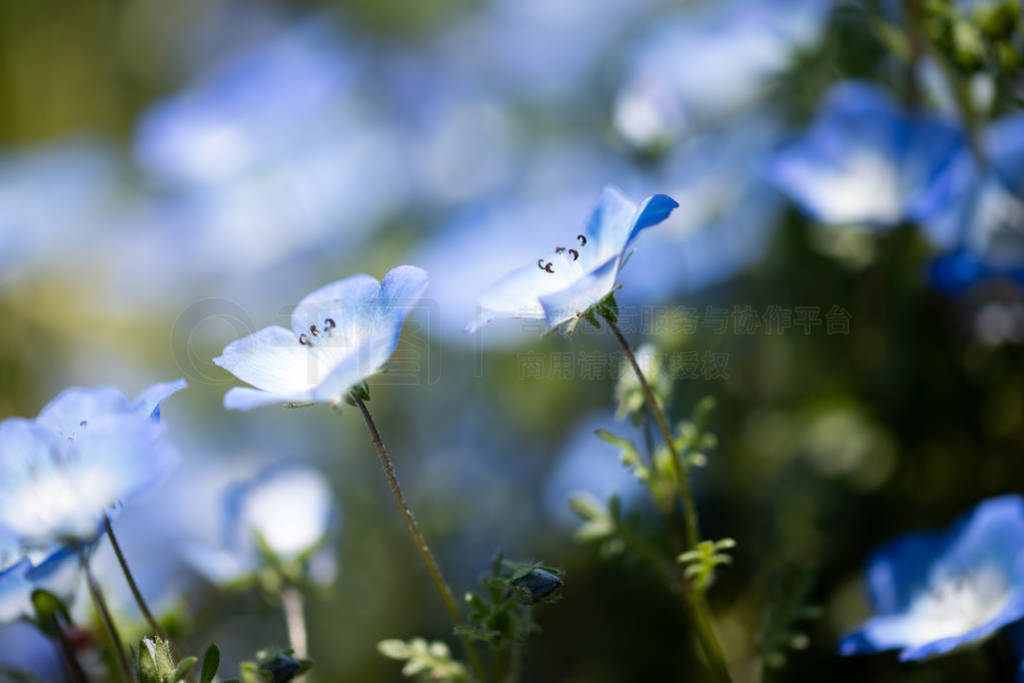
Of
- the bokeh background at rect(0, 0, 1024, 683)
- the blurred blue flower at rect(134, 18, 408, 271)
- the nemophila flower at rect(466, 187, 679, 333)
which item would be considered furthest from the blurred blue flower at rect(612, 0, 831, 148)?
the blurred blue flower at rect(134, 18, 408, 271)

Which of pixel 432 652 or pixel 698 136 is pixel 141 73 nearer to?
pixel 698 136

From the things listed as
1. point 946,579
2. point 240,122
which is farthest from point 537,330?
point 240,122

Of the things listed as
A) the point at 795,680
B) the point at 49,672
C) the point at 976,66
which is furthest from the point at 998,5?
the point at 49,672

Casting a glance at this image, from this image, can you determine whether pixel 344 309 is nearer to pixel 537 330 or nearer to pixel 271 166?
pixel 537 330

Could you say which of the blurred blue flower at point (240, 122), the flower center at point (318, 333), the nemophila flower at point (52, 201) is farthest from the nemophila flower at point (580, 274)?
the nemophila flower at point (52, 201)

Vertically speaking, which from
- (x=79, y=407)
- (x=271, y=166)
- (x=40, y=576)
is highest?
(x=271, y=166)

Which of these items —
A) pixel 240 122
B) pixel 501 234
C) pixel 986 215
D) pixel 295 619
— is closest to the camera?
pixel 295 619

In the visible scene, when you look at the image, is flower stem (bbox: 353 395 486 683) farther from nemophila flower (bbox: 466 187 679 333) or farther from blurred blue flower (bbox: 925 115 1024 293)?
blurred blue flower (bbox: 925 115 1024 293)
